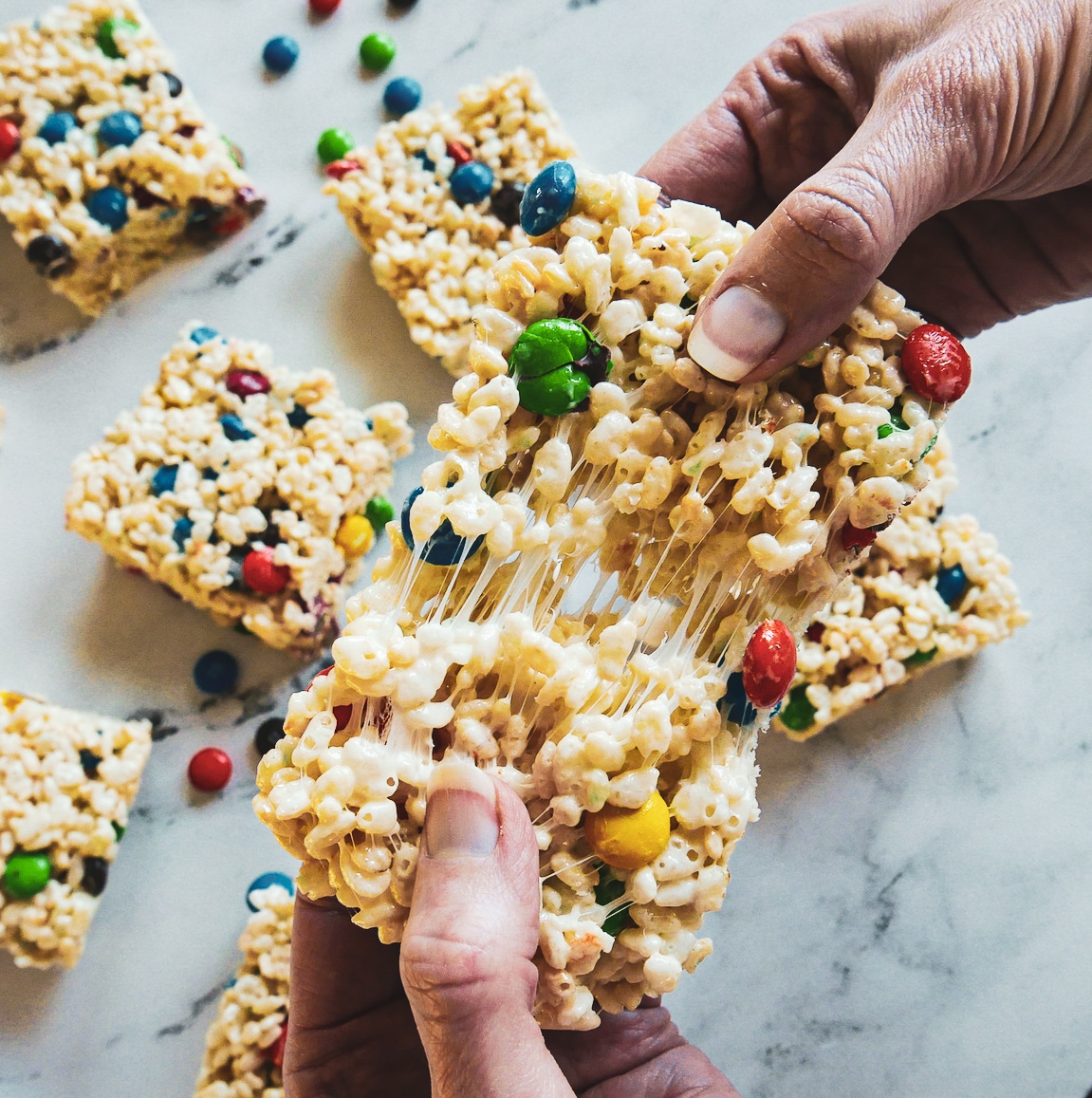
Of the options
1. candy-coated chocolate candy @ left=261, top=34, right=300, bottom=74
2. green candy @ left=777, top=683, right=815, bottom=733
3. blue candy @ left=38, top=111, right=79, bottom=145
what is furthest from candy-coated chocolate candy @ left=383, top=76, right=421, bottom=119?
green candy @ left=777, top=683, right=815, bottom=733

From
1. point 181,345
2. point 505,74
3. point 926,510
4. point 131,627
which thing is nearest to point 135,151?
point 181,345

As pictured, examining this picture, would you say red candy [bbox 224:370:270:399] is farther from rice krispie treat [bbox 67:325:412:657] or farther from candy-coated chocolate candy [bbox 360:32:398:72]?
candy-coated chocolate candy [bbox 360:32:398:72]

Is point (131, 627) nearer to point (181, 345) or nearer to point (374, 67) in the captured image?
point (181, 345)

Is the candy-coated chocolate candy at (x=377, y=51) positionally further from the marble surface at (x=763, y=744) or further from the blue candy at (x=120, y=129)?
the blue candy at (x=120, y=129)

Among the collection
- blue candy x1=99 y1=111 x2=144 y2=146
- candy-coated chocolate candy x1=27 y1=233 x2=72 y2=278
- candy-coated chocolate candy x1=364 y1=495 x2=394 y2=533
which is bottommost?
candy-coated chocolate candy x1=364 y1=495 x2=394 y2=533

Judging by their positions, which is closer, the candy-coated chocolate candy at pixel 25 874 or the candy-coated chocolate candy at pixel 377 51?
the candy-coated chocolate candy at pixel 25 874

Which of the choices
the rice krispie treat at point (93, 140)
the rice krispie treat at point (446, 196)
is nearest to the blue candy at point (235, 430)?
the rice krispie treat at point (446, 196)

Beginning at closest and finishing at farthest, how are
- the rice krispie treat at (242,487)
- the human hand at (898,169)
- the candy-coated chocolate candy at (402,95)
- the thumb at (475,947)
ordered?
the thumb at (475,947), the human hand at (898,169), the rice krispie treat at (242,487), the candy-coated chocolate candy at (402,95)

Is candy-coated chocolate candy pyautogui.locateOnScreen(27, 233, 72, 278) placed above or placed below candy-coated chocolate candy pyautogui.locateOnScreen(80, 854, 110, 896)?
above
